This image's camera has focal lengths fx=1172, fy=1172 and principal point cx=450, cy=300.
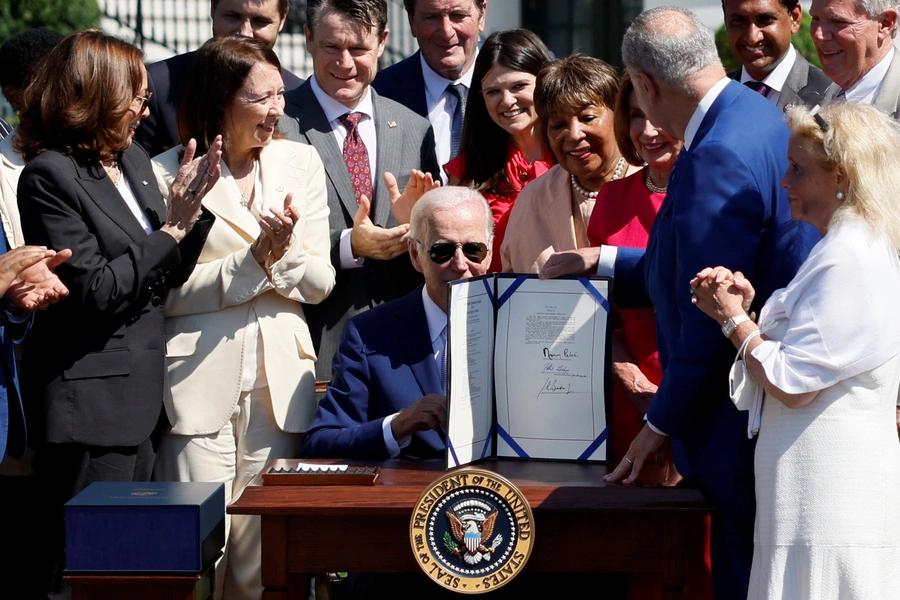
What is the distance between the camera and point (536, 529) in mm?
2963

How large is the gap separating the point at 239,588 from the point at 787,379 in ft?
6.71

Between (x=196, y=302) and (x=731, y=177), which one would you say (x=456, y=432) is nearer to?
(x=731, y=177)

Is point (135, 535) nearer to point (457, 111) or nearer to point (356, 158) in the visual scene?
point (356, 158)

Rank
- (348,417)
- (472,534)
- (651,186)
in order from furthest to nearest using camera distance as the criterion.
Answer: (651,186)
(348,417)
(472,534)

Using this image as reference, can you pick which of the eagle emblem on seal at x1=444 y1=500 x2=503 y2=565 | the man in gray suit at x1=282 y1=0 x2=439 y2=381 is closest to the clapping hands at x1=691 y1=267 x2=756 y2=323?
the eagle emblem on seal at x1=444 y1=500 x2=503 y2=565

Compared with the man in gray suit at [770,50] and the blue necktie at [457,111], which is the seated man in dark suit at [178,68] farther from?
the man in gray suit at [770,50]

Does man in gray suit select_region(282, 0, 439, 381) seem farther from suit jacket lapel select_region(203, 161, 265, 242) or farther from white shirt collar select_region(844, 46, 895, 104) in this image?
white shirt collar select_region(844, 46, 895, 104)

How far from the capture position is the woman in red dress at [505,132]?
4559 mm

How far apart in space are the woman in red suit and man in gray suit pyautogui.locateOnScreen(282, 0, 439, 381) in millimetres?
827

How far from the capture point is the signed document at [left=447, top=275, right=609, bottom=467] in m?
3.25

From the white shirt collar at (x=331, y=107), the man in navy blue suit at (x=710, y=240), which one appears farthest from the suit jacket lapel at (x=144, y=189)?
the man in navy blue suit at (x=710, y=240)

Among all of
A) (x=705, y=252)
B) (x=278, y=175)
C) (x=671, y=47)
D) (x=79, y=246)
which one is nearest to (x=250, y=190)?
(x=278, y=175)

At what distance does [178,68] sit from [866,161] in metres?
2.97

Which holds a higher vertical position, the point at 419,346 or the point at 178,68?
the point at 178,68
